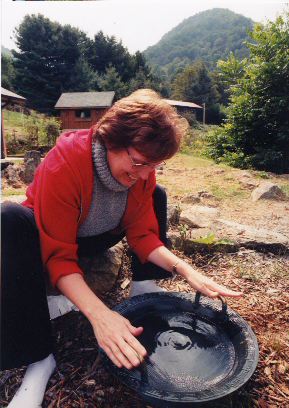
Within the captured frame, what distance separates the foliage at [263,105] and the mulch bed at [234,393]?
6817 millimetres

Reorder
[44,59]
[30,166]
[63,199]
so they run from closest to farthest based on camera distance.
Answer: [63,199], [30,166], [44,59]

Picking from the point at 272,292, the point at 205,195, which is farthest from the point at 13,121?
the point at 272,292

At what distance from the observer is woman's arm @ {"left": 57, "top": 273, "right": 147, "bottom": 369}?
48.3 inches

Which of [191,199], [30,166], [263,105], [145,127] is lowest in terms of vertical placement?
[191,199]

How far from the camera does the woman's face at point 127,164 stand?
1530 mm

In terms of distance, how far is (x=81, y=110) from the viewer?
74.6 ft

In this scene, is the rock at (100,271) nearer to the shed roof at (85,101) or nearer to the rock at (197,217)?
the rock at (197,217)

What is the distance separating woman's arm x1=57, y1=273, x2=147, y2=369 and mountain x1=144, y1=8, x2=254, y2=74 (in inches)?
3363

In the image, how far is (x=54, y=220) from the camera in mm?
1520

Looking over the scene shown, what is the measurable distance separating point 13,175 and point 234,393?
20.1 feet

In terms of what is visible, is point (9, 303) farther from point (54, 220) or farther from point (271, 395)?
point (271, 395)

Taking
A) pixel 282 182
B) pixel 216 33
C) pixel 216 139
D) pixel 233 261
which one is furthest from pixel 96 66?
pixel 216 33

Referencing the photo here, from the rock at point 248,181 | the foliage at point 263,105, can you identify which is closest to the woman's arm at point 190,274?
the rock at point 248,181

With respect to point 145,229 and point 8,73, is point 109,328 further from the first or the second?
point 8,73
